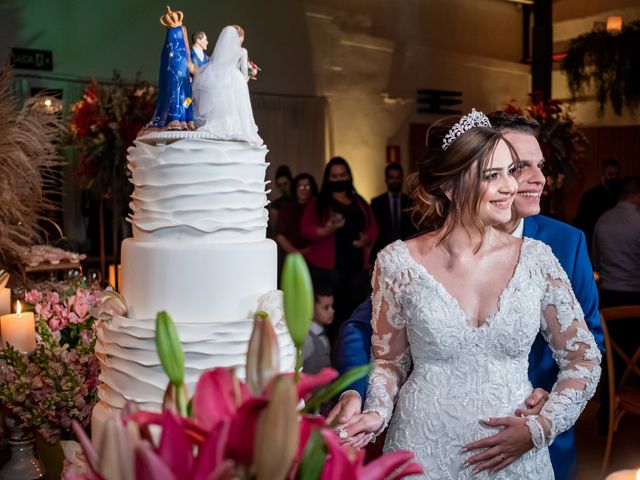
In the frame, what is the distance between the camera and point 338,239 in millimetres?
6641

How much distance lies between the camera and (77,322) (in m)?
2.32

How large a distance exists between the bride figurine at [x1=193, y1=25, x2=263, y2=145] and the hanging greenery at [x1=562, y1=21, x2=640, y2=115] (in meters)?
10.6

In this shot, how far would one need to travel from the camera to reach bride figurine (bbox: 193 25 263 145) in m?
1.68

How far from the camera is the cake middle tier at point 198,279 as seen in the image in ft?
5.26

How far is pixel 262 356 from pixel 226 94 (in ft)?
3.54

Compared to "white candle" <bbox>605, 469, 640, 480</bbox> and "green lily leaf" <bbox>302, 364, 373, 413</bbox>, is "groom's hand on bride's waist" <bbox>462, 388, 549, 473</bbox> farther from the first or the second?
"green lily leaf" <bbox>302, 364, 373, 413</bbox>

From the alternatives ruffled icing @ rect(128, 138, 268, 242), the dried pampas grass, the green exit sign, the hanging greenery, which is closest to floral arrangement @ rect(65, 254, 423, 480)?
ruffled icing @ rect(128, 138, 268, 242)

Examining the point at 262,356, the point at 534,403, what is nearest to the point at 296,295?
the point at 262,356

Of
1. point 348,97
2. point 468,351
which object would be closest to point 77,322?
point 468,351

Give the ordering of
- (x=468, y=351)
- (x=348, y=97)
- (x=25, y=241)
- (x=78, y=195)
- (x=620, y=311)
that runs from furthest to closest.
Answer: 1. (x=348, y=97)
2. (x=78, y=195)
3. (x=620, y=311)
4. (x=25, y=241)
5. (x=468, y=351)

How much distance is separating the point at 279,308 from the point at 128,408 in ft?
2.84

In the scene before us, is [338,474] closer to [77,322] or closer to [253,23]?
[77,322]

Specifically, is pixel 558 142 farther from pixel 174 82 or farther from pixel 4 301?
pixel 174 82

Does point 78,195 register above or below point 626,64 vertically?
below
